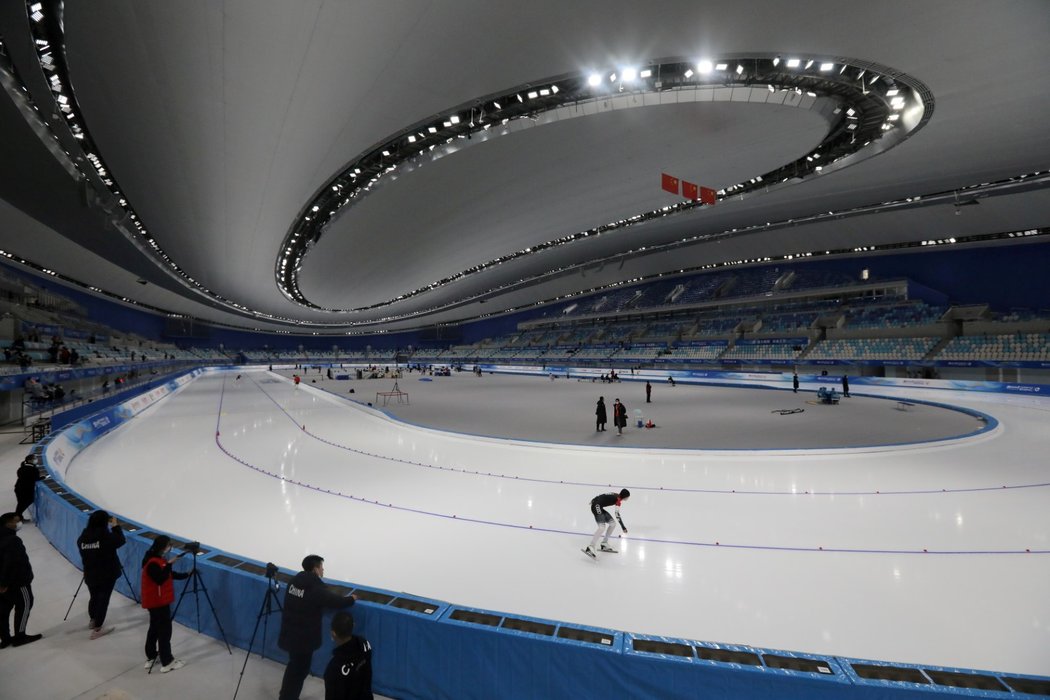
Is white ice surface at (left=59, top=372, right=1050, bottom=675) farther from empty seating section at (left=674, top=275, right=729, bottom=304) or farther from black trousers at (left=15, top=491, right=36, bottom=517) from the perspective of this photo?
empty seating section at (left=674, top=275, right=729, bottom=304)

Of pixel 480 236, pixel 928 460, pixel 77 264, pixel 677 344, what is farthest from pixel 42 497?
pixel 677 344

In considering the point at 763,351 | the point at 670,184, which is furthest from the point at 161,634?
the point at 763,351

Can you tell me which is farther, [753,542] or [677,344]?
[677,344]

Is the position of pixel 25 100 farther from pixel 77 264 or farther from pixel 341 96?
pixel 77 264

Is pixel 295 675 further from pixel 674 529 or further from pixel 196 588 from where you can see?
pixel 674 529

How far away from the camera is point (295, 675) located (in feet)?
9.20

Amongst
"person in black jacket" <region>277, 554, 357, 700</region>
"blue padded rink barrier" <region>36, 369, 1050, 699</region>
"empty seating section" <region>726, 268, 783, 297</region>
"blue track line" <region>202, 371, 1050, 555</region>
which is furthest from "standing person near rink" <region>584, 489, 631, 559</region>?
"empty seating section" <region>726, 268, 783, 297</region>

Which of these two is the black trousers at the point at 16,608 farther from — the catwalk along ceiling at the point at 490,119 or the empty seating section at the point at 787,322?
the empty seating section at the point at 787,322

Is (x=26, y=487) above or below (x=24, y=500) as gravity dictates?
above

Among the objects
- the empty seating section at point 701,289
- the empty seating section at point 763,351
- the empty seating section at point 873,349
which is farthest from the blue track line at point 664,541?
the empty seating section at point 701,289

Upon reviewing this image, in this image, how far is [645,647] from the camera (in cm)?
252

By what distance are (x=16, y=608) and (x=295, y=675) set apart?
2.66 m

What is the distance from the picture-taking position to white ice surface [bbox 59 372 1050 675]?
3.79 m

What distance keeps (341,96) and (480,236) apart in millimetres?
16754
